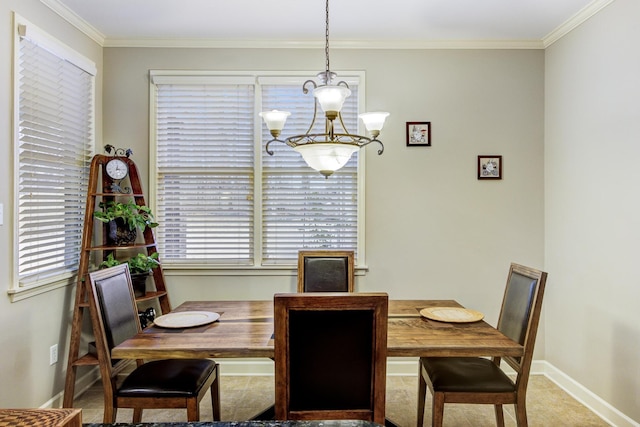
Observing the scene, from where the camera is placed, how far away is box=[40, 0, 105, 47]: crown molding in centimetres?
261

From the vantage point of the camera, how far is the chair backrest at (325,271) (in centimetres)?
282

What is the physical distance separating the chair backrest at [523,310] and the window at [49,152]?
275 centimetres

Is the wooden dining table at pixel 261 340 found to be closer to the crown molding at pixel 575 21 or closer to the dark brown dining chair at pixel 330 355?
the dark brown dining chair at pixel 330 355

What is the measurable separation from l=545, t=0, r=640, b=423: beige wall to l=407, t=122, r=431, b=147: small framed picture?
3.15ft

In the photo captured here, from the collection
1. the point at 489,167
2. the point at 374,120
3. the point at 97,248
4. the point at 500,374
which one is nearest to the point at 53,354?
the point at 97,248

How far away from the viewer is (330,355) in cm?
155

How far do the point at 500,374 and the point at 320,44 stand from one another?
2.64 meters

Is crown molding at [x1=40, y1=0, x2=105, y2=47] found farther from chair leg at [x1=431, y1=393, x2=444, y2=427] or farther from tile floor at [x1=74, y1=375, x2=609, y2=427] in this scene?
chair leg at [x1=431, y1=393, x2=444, y2=427]

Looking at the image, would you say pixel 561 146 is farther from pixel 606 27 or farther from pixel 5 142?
pixel 5 142

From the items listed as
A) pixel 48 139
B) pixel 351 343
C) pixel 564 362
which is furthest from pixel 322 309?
pixel 564 362

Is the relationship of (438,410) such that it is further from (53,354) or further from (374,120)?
(53,354)

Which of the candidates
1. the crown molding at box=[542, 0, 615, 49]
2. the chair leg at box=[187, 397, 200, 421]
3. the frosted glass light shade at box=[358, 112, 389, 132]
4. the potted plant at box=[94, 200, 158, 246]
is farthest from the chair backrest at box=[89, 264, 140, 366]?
the crown molding at box=[542, 0, 615, 49]

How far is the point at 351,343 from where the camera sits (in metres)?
1.54

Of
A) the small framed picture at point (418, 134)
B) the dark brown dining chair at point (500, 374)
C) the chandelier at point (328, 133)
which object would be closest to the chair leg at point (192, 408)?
the dark brown dining chair at point (500, 374)
